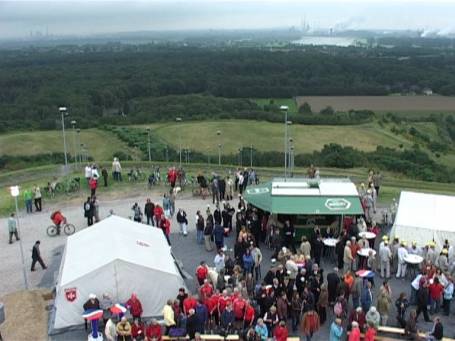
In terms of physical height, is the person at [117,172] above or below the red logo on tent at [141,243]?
below

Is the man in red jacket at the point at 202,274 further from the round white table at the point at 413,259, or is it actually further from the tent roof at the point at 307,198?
the round white table at the point at 413,259

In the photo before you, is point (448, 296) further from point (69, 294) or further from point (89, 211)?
point (89, 211)

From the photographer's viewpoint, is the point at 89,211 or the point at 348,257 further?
the point at 89,211

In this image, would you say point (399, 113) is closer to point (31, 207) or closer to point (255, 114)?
point (255, 114)

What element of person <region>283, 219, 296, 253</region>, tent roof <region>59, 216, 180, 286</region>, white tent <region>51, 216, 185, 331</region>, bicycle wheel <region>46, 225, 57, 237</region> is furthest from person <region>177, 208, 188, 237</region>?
bicycle wheel <region>46, 225, 57, 237</region>

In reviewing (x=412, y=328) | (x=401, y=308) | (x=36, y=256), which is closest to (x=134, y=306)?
(x=36, y=256)

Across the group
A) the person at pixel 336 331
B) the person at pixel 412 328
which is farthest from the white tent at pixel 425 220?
the person at pixel 336 331
